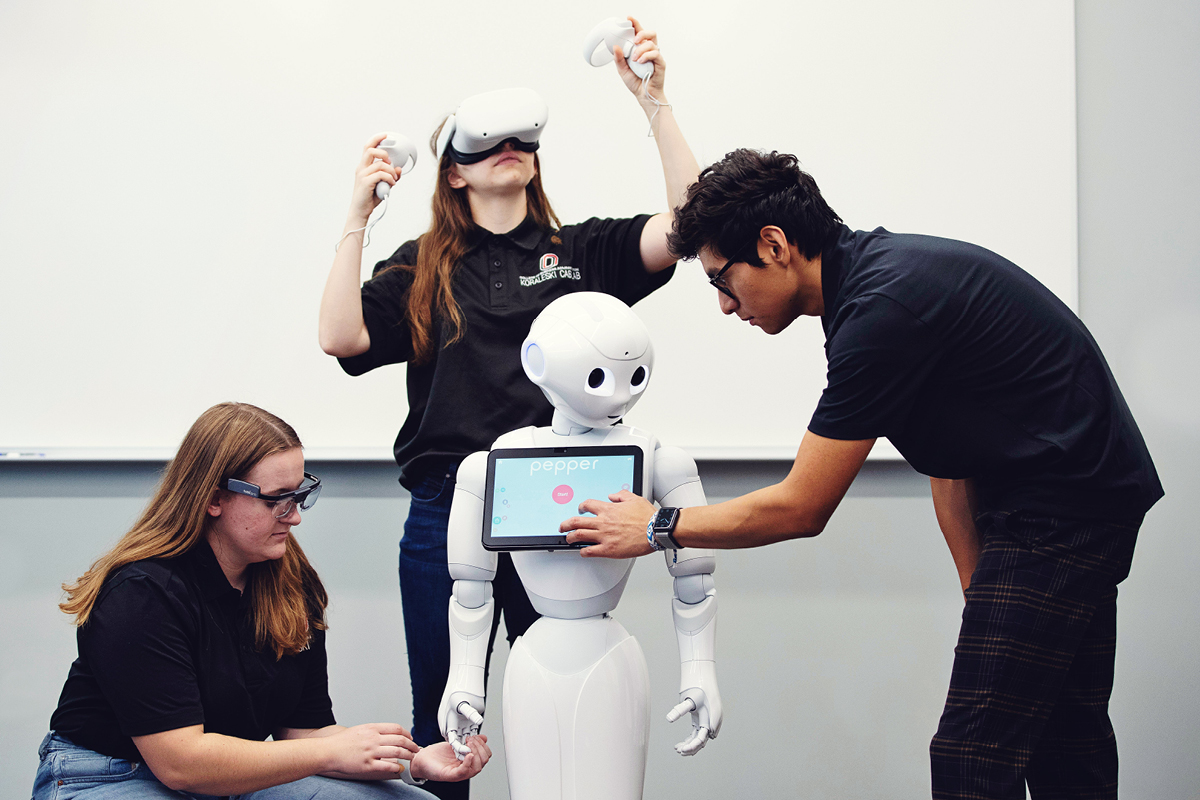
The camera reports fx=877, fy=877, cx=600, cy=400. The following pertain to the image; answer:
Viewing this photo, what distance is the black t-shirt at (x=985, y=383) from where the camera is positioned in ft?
4.42

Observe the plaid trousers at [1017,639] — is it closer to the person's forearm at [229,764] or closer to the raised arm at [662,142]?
the raised arm at [662,142]

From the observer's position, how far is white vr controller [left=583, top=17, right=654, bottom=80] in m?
1.85

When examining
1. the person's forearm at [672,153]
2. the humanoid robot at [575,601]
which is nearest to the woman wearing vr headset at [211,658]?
the humanoid robot at [575,601]

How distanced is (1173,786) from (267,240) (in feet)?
10.3

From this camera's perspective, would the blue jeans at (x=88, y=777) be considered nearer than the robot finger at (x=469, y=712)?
Yes

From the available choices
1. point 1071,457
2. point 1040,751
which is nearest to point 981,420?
point 1071,457

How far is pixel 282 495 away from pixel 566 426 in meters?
0.54

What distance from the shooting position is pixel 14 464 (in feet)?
9.20

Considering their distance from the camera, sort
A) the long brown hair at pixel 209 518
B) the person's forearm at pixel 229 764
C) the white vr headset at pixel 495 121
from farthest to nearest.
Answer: the white vr headset at pixel 495 121
the long brown hair at pixel 209 518
the person's forearm at pixel 229 764

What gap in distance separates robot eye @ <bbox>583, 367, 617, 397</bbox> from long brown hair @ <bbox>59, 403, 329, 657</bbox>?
583mm

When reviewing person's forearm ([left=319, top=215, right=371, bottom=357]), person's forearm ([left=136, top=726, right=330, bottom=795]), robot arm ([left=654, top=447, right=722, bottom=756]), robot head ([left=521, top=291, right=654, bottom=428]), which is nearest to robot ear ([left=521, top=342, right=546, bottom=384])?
robot head ([left=521, top=291, right=654, bottom=428])

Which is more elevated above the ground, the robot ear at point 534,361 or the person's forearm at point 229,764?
the robot ear at point 534,361

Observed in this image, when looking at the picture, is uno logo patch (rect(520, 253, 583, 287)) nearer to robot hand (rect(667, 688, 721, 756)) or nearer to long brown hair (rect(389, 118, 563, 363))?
long brown hair (rect(389, 118, 563, 363))

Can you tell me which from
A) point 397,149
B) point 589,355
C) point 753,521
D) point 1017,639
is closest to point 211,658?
point 589,355
